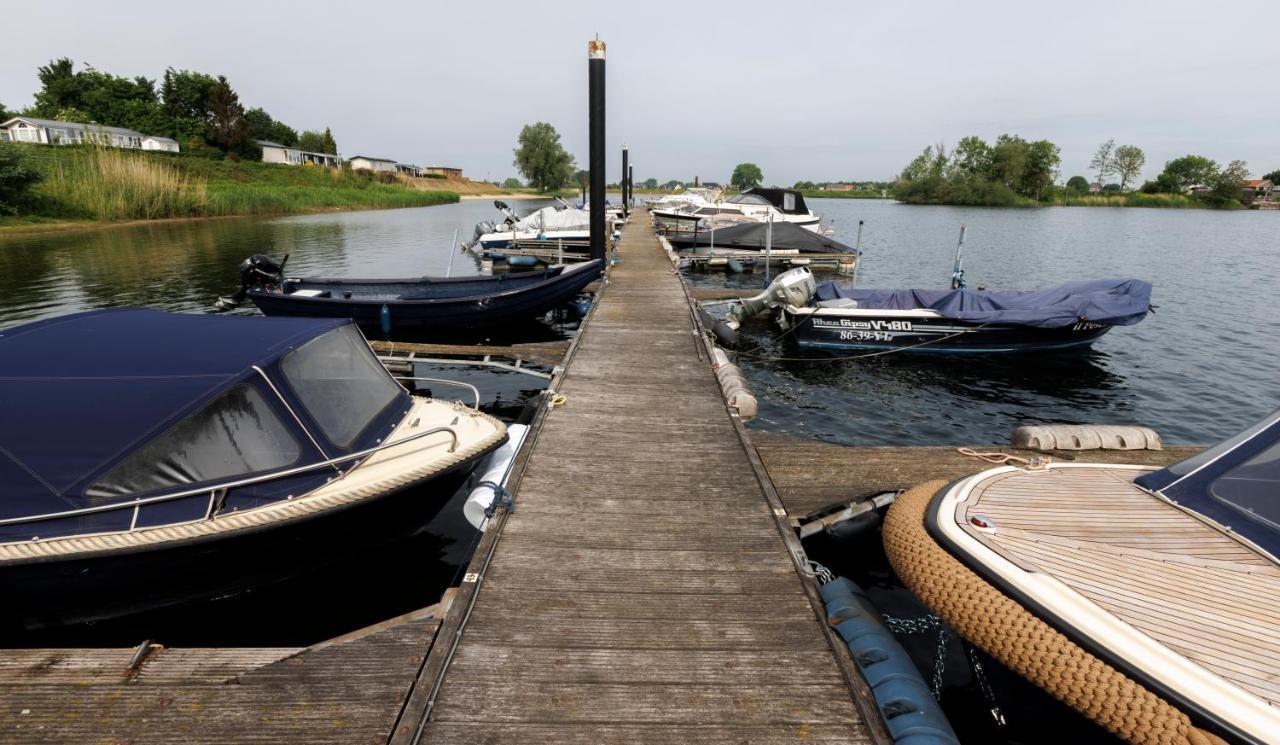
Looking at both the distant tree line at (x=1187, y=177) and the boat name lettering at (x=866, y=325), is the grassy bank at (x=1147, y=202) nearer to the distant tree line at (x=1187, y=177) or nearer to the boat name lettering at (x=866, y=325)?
the distant tree line at (x=1187, y=177)

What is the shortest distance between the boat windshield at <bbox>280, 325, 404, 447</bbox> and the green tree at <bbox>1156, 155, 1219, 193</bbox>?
153242mm

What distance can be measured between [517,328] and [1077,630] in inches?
618

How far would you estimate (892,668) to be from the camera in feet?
13.4

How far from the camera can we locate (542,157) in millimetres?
117875

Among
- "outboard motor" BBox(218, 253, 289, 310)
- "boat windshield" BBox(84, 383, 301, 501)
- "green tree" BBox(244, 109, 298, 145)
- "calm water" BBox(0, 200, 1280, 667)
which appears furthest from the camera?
"green tree" BBox(244, 109, 298, 145)

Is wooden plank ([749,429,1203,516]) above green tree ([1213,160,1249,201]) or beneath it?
beneath

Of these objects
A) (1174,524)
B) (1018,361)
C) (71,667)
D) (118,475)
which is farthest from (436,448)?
(1018,361)

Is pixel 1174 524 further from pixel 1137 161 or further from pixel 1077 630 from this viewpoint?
pixel 1137 161

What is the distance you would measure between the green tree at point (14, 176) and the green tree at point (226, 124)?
43.6 m

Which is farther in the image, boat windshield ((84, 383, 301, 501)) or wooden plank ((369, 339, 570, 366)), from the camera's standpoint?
wooden plank ((369, 339, 570, 366))

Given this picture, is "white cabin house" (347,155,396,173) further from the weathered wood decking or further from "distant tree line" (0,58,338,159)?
the weathered wood decking

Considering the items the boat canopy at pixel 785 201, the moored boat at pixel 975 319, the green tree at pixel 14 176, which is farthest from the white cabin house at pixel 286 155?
the moored boat at pixel 975 319

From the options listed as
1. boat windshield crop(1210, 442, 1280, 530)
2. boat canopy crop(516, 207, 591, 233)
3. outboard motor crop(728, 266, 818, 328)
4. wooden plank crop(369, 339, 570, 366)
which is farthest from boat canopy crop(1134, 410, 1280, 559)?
boat canopy crop(516, 207, 591, 233)

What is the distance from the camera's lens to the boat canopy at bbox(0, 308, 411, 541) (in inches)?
188
